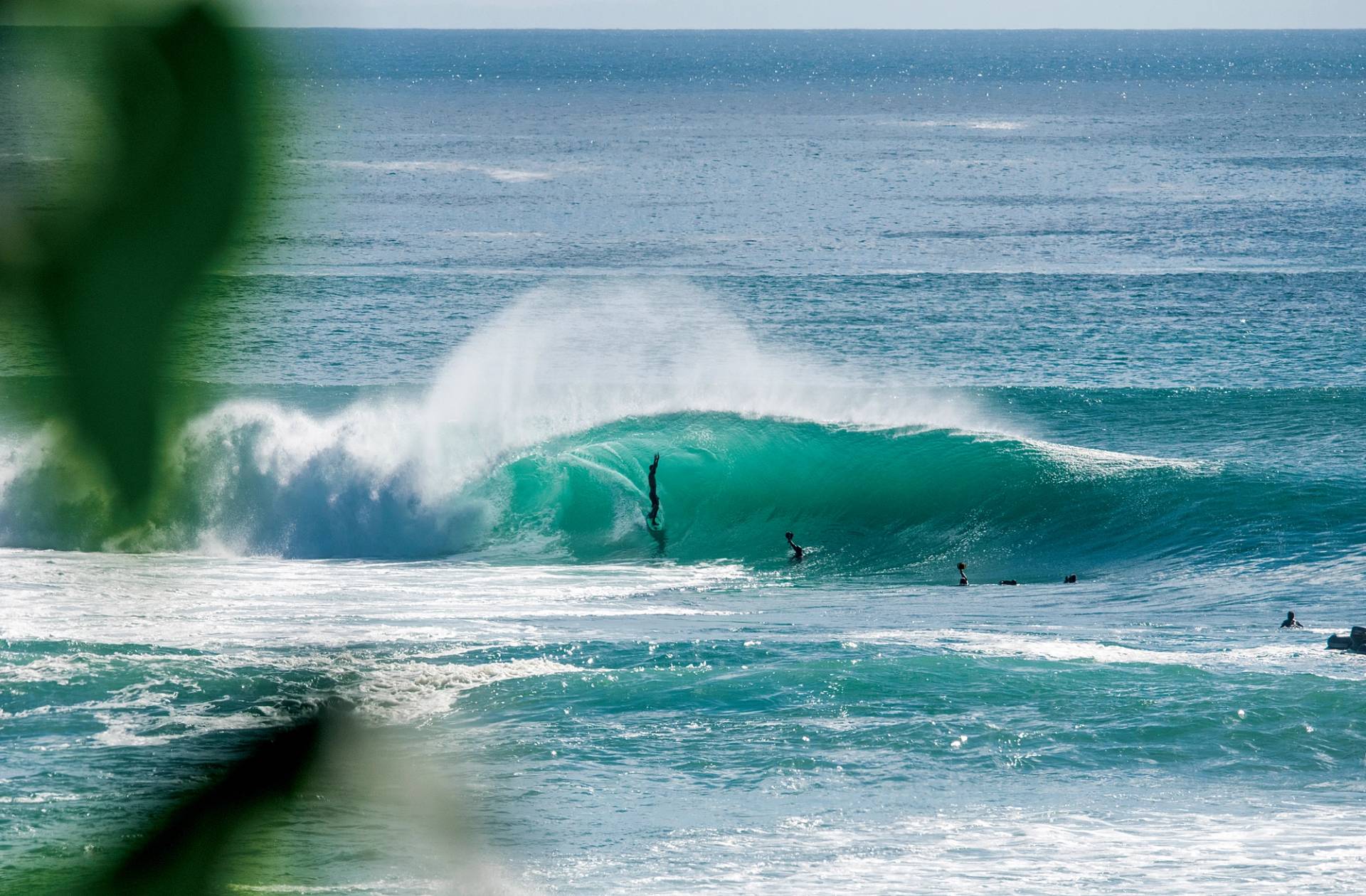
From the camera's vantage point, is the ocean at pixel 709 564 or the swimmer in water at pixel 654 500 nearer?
the ocean at pixel 709 564

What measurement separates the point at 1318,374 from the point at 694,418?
53.7ft

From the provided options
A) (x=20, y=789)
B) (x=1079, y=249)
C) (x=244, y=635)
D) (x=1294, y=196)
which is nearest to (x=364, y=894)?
(x=20, y=789)

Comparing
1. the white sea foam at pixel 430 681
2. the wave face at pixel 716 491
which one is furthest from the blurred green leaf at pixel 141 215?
the wave face at pixel 716 491

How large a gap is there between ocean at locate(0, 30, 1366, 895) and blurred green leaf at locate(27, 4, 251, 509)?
0.09m

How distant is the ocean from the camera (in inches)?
328

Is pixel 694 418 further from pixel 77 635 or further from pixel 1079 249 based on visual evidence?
pixel 1079 249

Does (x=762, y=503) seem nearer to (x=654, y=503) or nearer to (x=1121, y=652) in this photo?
(x=654, y=503)

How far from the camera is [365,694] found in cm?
1166

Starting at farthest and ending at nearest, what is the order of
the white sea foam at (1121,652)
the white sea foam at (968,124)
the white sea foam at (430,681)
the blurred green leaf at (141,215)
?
the white sea foam at (968,124) < the white sea foam at (1121,652) < the white sea foam at (430,681) < the blurred green leaf at (141,215)

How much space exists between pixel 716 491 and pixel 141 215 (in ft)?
73.1

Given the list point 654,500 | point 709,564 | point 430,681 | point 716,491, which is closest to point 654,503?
point 654,500

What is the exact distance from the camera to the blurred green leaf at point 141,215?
116 cm

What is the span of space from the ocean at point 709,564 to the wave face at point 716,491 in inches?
4.0

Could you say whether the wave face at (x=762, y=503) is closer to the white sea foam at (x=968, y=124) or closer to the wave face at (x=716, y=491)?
the wave face at (x=716, y=491)
